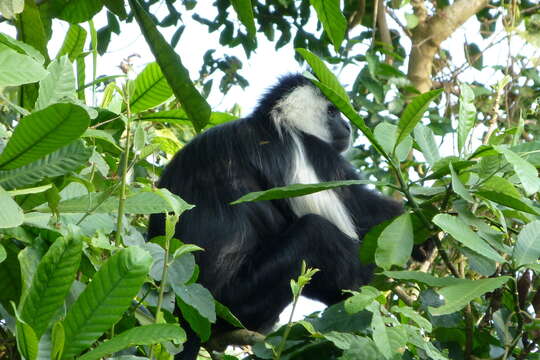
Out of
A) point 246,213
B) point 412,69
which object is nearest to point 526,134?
point 412,69

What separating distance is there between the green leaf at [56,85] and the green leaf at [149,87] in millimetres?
659

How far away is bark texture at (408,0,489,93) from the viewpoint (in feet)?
14.1

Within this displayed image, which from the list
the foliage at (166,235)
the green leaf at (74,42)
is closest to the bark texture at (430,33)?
the foliage at (166,235)

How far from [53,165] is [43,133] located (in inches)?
4.9

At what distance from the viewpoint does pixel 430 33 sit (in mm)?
4332

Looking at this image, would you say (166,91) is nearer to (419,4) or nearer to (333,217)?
(333,217)

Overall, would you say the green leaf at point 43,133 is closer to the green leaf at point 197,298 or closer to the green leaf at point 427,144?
the green leaf at point 197,298

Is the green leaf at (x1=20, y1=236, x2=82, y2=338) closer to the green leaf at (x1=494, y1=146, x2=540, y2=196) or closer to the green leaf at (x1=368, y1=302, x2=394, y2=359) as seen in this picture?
the green leaf at (x1=368, y1=302, x2=394, y2=359)

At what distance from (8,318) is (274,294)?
6.00 feet

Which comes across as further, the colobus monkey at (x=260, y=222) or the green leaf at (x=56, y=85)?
the colobus monkey at (x=260, y=222)

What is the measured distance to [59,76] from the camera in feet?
5.35

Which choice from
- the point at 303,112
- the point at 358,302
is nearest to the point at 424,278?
the point at 358,302

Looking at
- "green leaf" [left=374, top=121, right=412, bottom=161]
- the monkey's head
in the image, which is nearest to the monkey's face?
the monkey's head

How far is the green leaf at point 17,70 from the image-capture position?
129 cm
